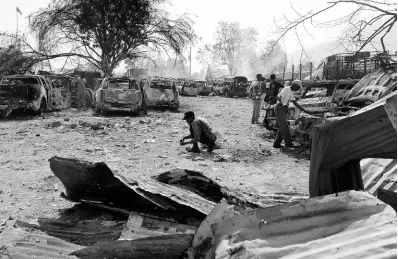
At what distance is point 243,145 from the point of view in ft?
27.3

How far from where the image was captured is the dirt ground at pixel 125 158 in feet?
15.0

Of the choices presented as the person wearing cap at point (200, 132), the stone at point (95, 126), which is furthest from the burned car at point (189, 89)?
the person wearing cap at point (200, 132)

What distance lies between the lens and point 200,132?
23.3ft

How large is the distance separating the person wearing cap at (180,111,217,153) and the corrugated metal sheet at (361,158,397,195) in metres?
3.89

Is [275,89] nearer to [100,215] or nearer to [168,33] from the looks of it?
[100,215]

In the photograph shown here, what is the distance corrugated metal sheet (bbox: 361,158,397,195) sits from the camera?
305 cm

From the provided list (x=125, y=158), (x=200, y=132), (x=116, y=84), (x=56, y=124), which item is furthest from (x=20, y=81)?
(x=200, y=132)

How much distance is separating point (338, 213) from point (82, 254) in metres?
1.81

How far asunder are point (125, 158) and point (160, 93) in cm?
910

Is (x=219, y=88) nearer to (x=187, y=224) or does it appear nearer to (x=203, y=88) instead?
(x=203, y=88)

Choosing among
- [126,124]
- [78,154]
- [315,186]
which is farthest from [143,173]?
[126,124]

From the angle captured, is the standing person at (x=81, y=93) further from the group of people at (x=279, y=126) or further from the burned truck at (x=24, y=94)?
the group of people at (x=279, y=126)

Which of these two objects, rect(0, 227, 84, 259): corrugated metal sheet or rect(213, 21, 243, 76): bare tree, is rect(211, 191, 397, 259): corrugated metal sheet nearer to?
rect(0, 227, 84, 259): corrugated metal sheet

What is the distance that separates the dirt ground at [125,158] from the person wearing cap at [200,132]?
0.57 ft
